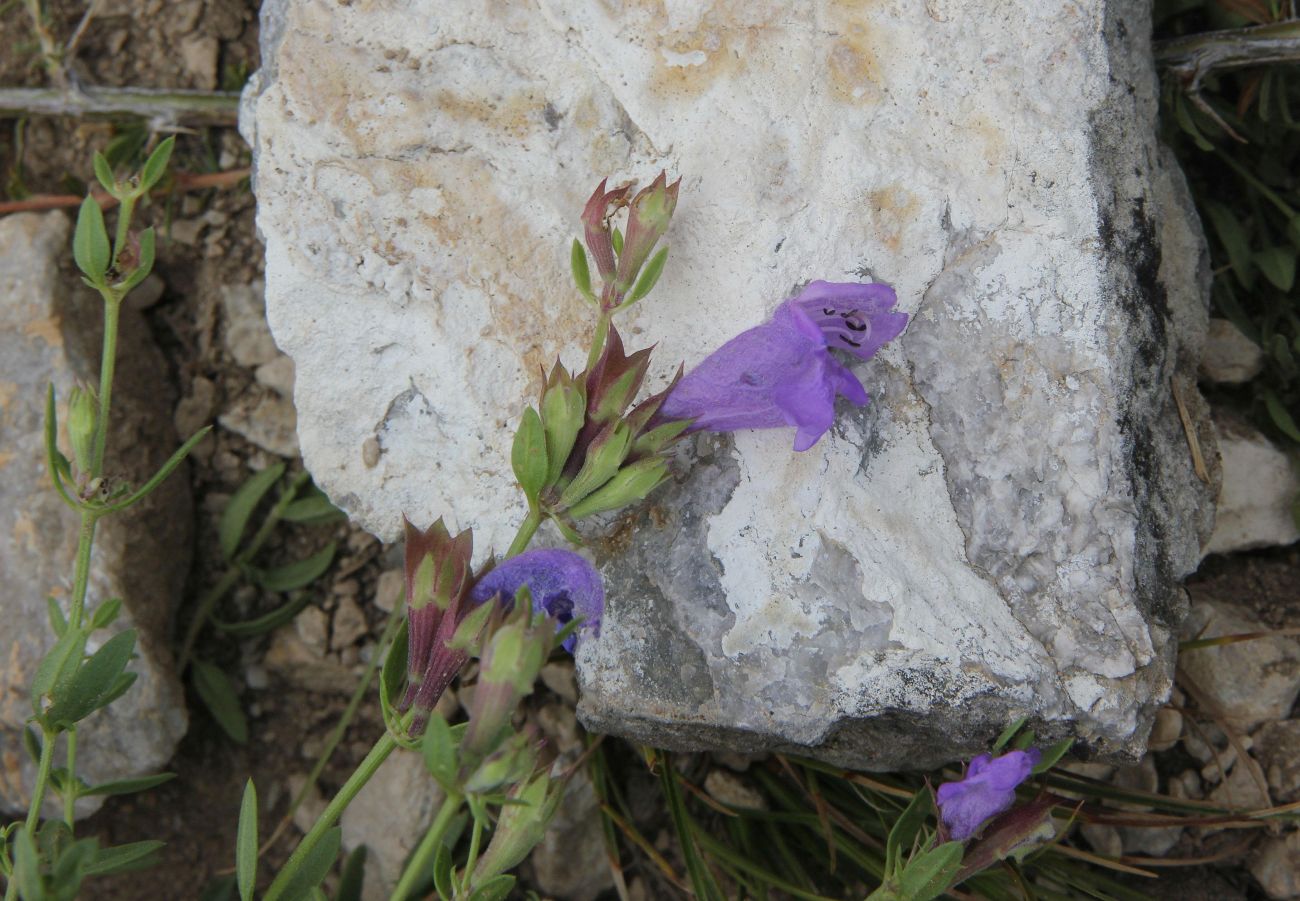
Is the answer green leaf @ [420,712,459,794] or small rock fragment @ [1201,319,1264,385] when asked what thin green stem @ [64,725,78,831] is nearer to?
green leaf @ [420,712,459,794]

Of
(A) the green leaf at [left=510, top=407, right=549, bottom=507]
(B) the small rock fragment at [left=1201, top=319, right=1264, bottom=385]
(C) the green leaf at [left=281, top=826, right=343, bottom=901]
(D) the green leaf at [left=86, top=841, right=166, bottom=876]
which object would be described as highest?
(A) the green leaf at [left=510, top=407, right=549, bottom=507]

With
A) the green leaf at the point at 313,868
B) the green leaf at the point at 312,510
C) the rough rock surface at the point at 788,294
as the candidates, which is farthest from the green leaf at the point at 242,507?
the green leaf at the point at 313,868

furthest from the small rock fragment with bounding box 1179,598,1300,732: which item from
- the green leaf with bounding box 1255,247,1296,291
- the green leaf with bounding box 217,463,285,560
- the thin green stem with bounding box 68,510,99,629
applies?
the thin green stem with bounding box 68,510,99,629

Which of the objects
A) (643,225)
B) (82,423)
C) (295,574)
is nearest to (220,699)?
(295,574)

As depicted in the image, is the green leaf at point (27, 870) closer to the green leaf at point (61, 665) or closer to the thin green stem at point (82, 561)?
the green leaf at point (61, 665)

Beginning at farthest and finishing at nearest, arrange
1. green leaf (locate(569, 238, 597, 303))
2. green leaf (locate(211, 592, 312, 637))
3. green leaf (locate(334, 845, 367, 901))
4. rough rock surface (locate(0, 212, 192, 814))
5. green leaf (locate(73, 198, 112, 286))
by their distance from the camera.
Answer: green leaf (locate(211, 592, 312, 637))
rough rock surface (locate(0, 212, 192, 814))
green leaf (locate(334, 845, 367, 901))
green leaf (locate(73, 198, 112, 286))
green leaf (locate(569, 238, 597, 303))

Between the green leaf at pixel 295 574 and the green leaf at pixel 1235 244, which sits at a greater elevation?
the green leaf at pixel 1235 244

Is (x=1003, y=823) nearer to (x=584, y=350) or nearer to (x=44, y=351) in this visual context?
(x=584, y=350)
